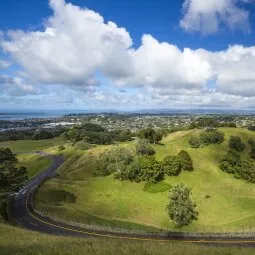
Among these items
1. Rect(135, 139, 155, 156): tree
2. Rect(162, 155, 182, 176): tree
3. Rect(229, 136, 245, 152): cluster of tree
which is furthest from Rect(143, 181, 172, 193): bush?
Rect(229, 136, 245, 152): cluster of tree

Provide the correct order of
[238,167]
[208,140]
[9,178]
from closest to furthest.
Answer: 1. [9,178]
2. [238,167]
3. [208,140]

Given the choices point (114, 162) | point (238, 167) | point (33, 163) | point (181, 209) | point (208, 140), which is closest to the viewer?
point (181, 209)

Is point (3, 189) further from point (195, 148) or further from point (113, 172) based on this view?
point (195, 148)

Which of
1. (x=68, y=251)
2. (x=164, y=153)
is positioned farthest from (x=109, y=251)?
(x=164, y=153)

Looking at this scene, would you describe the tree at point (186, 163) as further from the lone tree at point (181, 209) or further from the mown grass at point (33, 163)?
the mown grass at point (33, 163)

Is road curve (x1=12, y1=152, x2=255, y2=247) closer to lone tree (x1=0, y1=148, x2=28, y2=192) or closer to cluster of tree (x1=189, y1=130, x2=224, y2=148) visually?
lone tree (x1=0, y1=148, x2=28, y2=192)

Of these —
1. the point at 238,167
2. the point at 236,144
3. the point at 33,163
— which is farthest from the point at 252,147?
the point at 33,163

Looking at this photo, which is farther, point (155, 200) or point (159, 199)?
point (159, 199)

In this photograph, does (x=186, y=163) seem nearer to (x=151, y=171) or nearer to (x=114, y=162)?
(x=151, y=171)
